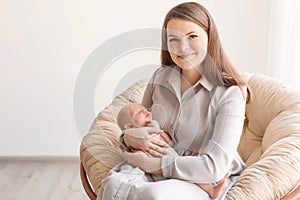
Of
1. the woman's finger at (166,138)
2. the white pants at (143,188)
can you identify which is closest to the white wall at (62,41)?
the woman's finger at (166,138)

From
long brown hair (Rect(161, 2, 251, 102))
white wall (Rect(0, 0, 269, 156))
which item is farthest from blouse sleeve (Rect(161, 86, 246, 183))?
white wall (Rect(0, 0, 269, 156))

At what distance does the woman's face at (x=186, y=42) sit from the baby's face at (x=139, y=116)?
0.19 metres

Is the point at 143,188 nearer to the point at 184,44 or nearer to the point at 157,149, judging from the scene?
the point at 157,149

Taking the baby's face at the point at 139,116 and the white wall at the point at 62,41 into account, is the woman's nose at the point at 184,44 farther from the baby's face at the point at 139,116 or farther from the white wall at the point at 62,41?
the white wall at the point at 62,41

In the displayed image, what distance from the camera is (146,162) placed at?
168 cm

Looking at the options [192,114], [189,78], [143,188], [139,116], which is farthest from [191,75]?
[143,188]

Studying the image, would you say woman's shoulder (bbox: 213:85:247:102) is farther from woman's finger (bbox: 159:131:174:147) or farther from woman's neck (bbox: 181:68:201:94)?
woman's finger (bbox: 159:131:174:147)

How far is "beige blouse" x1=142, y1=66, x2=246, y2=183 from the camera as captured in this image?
1.64 meters

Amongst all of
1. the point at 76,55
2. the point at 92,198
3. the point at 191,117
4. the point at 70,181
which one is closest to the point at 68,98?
the point at 76,55

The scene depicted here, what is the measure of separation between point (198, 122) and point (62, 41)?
1544mm

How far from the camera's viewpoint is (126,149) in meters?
1.78

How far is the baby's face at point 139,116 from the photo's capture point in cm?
170

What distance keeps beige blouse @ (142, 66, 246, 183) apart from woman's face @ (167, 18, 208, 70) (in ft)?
0.29

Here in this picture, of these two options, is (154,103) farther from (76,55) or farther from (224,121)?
(76,55)
